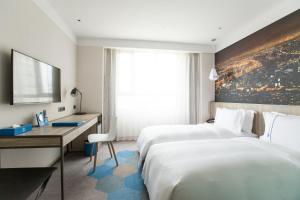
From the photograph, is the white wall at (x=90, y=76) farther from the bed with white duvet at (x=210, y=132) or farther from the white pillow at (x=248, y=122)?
the white pillow at (x=248, y=122)

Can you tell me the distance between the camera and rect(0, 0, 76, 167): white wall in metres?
1.66

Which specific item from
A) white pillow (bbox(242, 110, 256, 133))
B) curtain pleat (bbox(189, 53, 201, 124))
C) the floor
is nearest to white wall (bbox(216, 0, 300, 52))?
curtain pleat (bbox(189, 53, 201, 124))

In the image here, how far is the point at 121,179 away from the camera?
2258 mm

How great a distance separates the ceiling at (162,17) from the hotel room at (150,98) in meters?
0.03

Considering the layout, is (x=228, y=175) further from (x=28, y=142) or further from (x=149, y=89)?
(x=149, y=89)

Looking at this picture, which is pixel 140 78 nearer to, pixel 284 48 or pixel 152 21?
pixel 152 21

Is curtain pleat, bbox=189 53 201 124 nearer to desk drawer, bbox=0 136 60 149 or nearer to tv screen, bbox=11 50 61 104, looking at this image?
tv screen, bbox=11 50 61 104

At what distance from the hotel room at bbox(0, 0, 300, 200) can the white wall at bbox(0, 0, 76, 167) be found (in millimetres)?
15

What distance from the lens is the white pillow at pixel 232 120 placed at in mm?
2832

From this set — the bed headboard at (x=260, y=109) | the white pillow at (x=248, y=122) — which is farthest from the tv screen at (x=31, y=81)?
the bed headboard at (x=260, y=109)

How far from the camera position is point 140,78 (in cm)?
430

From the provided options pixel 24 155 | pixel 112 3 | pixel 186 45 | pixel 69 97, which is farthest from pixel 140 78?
pixel 24 155

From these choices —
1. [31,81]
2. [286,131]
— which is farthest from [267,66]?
[31,81]

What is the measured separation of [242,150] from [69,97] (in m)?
3.30
